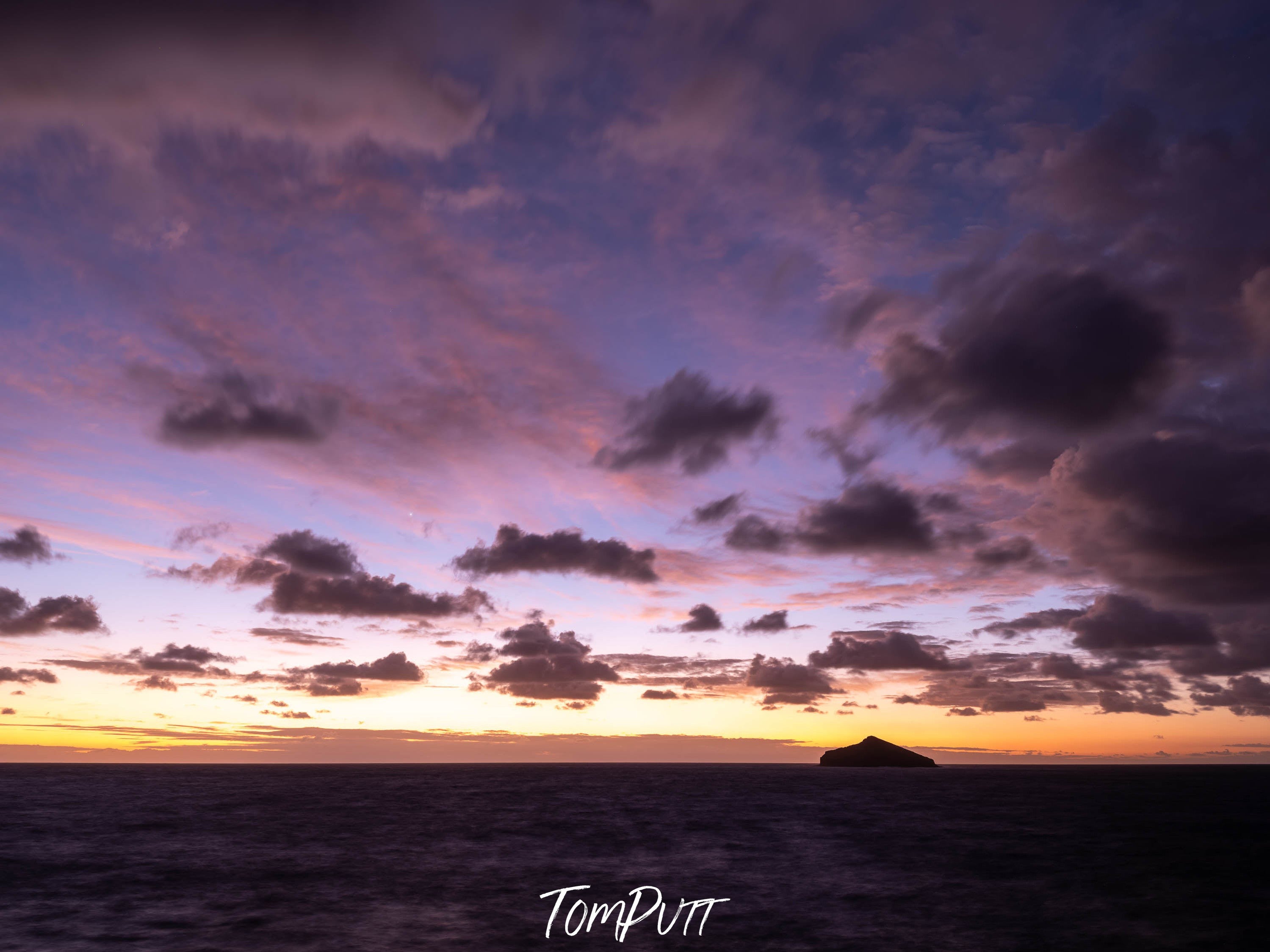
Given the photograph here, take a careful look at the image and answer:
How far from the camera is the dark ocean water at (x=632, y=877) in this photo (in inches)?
1528

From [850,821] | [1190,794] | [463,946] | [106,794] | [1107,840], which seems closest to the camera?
[463,946]

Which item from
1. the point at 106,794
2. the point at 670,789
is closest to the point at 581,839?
the point at 670,789

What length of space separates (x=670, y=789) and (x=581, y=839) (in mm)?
116358

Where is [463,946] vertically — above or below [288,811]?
above

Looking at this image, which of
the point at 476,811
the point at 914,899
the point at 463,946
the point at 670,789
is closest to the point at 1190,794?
the point at 670,789

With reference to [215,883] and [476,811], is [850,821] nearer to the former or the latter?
[476,811]

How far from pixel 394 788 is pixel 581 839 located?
125 m

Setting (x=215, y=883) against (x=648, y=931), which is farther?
(x=215, y=883)

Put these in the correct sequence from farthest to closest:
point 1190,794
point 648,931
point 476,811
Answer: point 1190,794, point 476,811, point 648,931

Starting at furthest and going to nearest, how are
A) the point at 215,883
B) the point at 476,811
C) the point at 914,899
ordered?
the point at 476,811, the point at 215,883, the point at 914,899

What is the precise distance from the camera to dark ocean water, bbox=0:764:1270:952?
1528 inches

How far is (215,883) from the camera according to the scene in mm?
53594

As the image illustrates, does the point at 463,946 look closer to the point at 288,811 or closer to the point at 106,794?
the point at 288,811

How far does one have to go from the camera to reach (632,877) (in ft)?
184
